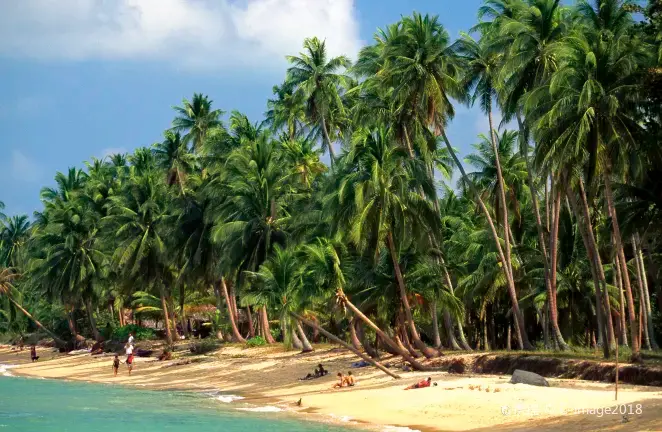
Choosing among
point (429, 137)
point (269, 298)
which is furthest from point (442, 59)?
point (269, 298)

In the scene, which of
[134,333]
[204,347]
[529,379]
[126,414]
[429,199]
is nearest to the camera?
[529,379]

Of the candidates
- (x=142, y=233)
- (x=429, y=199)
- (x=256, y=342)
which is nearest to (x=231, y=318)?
(x=256, y=342)

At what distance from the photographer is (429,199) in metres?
38.3

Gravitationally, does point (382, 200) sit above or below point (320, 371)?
above

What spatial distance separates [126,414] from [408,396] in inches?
382

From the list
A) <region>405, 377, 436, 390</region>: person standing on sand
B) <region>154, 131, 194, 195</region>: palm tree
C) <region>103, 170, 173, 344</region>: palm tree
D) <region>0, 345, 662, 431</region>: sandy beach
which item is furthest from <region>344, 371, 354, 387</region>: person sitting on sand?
<region>154, 131, 194, 195</region>: palm tree

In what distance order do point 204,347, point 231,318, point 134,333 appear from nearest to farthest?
point 204,347
point 231,318
point 134,333

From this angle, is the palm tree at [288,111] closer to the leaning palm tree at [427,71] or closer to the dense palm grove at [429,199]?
the dense palm grove at [429,199]

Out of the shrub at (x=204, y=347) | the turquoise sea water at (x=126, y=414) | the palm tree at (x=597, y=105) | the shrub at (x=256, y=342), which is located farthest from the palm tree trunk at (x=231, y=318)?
the palm tree at (x=597, y=105)

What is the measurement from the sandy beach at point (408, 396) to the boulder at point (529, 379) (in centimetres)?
32

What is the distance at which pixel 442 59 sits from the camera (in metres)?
33.5

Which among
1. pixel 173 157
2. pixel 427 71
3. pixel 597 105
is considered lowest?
pixel 597 105

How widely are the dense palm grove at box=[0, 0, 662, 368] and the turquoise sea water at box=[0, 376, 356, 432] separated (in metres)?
5.85

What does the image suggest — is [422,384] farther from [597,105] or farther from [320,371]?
[597,105]
